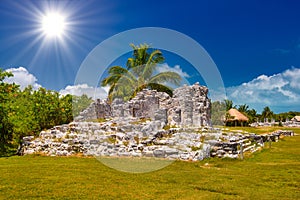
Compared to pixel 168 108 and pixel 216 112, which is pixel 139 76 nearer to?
pixel 168 108

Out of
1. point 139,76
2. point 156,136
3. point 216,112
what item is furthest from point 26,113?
point 216,112

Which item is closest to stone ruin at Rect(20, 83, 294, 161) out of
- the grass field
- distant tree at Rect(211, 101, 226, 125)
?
the grass field

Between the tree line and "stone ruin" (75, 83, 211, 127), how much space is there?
1.91 m

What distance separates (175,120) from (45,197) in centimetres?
1269

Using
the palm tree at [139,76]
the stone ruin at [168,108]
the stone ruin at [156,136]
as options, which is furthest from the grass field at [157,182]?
the palm tree at [139,76]

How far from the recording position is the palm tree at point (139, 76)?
25.8m

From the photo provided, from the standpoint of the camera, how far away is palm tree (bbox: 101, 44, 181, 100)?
25844 mm

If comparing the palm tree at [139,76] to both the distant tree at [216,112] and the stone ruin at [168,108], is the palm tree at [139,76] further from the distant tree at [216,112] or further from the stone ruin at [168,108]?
the distant tree at [216,112]

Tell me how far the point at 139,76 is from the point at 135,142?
1275 centimetres

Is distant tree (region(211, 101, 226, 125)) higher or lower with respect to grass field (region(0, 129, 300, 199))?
higher

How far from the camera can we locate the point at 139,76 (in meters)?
26.5

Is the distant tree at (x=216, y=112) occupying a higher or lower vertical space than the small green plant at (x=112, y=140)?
higher

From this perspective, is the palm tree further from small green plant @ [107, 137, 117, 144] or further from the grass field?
the grass field

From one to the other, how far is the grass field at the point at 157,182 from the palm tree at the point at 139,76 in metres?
14.7
